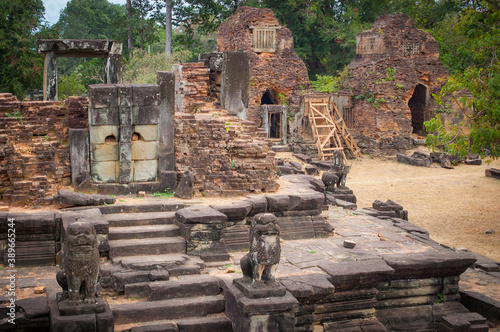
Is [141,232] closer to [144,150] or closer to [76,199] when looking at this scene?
[76,199]

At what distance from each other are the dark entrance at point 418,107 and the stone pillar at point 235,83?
626 inches

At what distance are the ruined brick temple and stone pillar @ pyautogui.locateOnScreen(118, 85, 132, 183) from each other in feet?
52.6

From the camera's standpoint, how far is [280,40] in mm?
25328

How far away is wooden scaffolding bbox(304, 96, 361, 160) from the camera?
23000 mm

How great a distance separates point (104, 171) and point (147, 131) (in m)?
1.06

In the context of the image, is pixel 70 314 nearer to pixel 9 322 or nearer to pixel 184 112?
pixel 9 322

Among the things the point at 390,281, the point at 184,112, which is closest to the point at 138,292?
the point at 390,281

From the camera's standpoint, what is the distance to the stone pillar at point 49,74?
1350 centimetres

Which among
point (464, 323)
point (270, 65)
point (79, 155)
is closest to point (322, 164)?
point (270, 65)

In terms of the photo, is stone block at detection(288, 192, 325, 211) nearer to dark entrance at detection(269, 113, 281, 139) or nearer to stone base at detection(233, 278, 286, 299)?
stone base at detection(233, 278, 286, 299)

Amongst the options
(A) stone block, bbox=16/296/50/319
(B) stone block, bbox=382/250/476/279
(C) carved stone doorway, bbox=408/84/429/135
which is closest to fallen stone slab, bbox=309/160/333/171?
(C) carved stone doorway, bbox=408/84/429/135

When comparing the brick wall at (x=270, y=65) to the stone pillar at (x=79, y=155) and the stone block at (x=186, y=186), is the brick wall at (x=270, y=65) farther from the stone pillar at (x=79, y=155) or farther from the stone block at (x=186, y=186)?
the stone pillar at (x=79, y=155)

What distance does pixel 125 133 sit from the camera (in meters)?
9.95

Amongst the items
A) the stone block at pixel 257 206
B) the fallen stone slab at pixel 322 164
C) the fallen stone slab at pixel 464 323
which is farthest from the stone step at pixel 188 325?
the fallen stone slab at pixel 322 164
